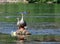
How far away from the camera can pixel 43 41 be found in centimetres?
1836

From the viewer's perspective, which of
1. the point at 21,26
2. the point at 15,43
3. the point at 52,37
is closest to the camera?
the point at 15,43

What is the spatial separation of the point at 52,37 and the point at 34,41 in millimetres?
1910

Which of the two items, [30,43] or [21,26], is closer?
[30,43]

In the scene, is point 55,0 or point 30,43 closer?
point 30,43

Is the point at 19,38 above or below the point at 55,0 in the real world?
above

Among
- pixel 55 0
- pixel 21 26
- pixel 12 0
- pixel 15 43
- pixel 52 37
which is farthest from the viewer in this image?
pixel 12 0

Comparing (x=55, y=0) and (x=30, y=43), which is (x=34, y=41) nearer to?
(x=30, y=43)

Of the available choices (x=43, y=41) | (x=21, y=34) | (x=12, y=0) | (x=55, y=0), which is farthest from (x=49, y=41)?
(x=12, y=0)

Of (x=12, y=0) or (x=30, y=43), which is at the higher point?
(x=30, y=43)

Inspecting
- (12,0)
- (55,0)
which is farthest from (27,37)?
(12,0)

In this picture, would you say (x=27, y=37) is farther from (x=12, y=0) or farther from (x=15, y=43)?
(x=12, y=0)

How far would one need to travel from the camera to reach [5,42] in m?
18.0

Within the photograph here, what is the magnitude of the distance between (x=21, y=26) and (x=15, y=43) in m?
1.38

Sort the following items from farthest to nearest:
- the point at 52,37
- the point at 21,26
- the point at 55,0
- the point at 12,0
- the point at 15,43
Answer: the point at 12,0 → the point at 55,0 → the point at 52,37 → the point at 21,26 → the point at 15,43
